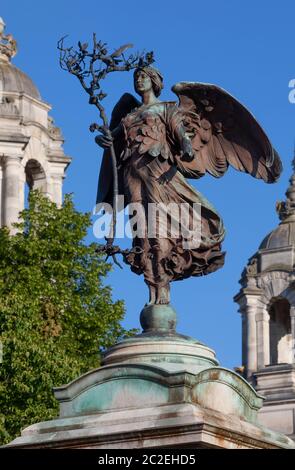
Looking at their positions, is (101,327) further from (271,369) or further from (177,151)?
(177,151)

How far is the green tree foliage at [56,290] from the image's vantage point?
1468 inches

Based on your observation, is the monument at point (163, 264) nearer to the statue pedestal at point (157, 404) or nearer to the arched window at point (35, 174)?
the statue pedestal at point (157, 404)

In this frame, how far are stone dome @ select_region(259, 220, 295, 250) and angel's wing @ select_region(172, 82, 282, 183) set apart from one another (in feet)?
156

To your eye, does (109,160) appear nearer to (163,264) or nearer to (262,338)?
(163,264)

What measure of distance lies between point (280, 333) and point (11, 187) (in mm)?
13540

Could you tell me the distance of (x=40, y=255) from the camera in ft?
145

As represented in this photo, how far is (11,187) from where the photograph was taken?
55.5m

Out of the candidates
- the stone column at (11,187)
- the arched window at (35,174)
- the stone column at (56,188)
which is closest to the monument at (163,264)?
the stone column at (11,187)

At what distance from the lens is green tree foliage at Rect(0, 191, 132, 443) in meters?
37.3

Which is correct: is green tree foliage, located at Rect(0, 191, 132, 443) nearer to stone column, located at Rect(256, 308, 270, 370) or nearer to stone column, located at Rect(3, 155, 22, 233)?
stone column, located at Rect(3, 155, 22, 233)

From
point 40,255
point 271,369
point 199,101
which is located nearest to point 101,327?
point 40,255

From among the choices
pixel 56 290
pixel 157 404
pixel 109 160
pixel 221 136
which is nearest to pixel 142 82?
pixel 109 160
